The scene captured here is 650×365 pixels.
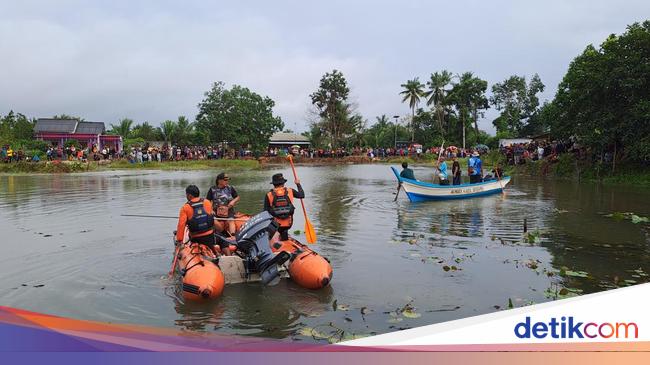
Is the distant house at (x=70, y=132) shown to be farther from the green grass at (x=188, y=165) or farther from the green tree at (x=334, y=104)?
the green tree at (x=334, y=104)

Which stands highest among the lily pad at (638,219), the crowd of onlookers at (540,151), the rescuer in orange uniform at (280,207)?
the crowd of onlookers at (540,151)

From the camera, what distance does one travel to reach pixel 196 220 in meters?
8.30

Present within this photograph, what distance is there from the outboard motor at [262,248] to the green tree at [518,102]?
61852 millimetres

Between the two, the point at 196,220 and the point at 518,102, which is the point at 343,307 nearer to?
the point at 196,220

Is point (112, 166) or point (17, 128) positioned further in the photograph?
point (17, 128)

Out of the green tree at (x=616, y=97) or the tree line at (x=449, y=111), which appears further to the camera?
the tree line at (x=449, y=111)

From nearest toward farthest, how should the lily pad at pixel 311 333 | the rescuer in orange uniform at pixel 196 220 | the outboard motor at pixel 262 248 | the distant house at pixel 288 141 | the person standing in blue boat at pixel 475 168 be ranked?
the lily pad at pixel 311 333, the outboard motor at pixel 262 248, the rescuer in orange uniform at pixel 196 220, the person standing in blue boat at pixel 475 168, the distant house at pixel 288 141

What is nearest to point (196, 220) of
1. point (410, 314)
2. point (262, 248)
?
point (262, 248)

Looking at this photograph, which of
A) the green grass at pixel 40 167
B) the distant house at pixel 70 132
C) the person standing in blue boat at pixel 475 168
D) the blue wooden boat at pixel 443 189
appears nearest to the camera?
the blue wooden boat at pixel 443 189

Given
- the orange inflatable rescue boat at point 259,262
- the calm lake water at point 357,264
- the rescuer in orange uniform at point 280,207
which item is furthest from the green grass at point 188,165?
the orange inflatable rescue boat at point 259,262

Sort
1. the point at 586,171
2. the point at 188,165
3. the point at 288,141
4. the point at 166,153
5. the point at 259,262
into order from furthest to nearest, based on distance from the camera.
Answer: the point at 288,141
the point at 166,153
the point at 188,165
the point at 586,171
the point at 259,262

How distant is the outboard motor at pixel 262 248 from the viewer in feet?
26.3

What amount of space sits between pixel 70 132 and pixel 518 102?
55.3 metres

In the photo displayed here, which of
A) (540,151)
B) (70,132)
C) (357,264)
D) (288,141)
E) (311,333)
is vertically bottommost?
(311,333)
